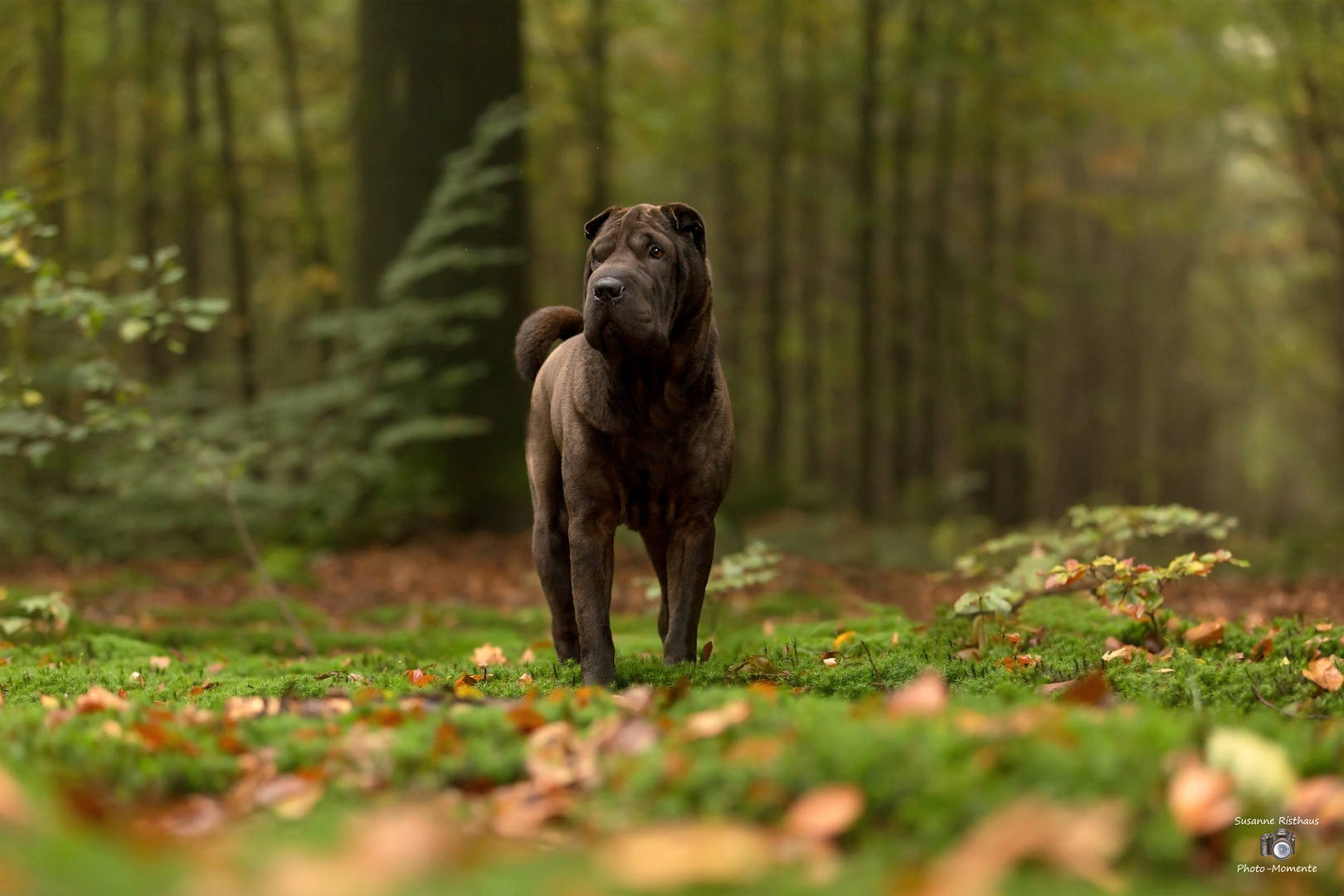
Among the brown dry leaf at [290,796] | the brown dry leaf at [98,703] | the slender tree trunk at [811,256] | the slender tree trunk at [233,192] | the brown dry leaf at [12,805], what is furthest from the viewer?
the slender tree trunk at [811,256]

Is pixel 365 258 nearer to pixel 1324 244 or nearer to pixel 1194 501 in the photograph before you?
pixel 1324 244

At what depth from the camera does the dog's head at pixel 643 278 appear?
4.78 metres

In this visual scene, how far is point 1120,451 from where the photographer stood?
102 feet

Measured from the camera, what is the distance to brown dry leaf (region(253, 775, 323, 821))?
289 cm

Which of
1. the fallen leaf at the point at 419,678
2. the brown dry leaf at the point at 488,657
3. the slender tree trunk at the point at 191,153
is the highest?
the slender tree trunk at the point at 191,153

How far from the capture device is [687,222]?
204 inches

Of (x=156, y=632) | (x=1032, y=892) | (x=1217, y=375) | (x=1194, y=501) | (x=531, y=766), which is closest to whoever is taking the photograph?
A: (x=1032, y=892)

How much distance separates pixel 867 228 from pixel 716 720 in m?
16.1

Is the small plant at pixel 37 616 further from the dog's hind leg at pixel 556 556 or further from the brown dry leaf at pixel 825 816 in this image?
the brown dry leaf at pixel 825 816

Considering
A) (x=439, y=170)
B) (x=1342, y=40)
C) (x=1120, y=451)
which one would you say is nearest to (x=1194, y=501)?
(x=1120, y=451)

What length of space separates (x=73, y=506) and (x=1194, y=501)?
2618 centimetres

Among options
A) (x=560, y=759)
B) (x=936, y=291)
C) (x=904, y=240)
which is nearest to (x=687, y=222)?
(x=560, y=759)

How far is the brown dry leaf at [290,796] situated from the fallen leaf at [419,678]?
6.49ft

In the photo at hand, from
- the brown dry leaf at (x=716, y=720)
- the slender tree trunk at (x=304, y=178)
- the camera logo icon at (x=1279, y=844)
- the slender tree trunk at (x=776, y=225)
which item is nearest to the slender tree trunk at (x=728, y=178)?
the slender tree trunk at (x=776, y=225)
